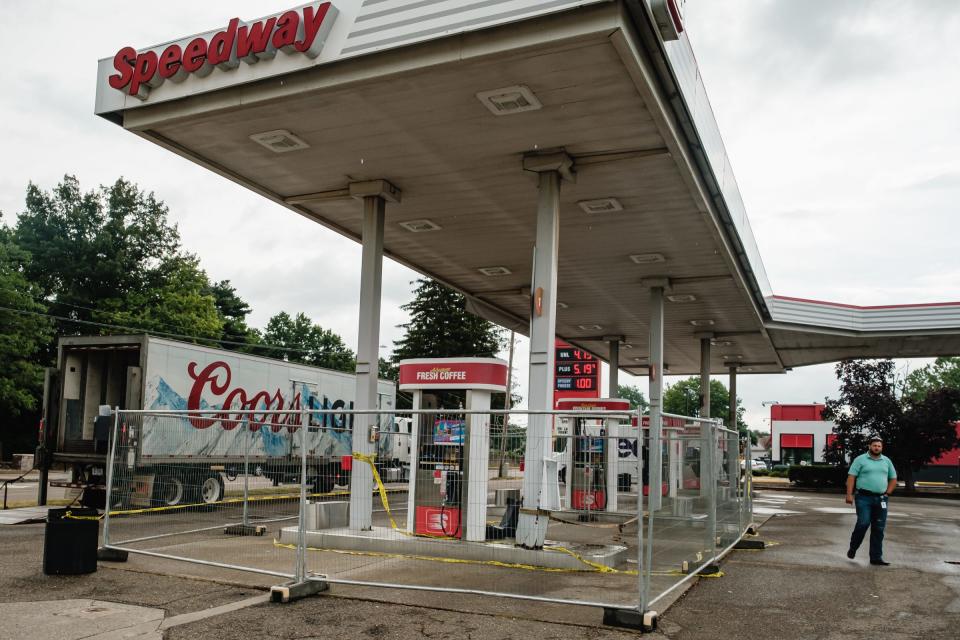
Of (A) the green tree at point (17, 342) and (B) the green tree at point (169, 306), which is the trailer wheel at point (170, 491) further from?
(B) the green tree at point (169, 306)

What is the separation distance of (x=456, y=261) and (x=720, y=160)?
7109 millimetres

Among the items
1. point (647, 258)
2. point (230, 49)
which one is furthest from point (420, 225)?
point (230, 49)

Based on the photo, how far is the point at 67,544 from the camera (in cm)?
898

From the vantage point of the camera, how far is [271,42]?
9.61 m

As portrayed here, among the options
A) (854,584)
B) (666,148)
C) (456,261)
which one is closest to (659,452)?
(854,584)

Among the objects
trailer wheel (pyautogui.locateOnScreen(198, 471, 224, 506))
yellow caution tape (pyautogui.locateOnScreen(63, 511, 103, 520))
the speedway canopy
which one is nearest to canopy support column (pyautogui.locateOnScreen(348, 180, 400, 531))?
the speedway canopy

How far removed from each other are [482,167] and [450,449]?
4.45 meters

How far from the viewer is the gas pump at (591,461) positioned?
36.1ft

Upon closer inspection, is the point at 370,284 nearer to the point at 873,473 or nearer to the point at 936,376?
the point at 873,473

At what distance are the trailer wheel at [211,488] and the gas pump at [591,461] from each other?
5919 millimetres

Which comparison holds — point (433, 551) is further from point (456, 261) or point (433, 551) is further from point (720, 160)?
point (456, 261)

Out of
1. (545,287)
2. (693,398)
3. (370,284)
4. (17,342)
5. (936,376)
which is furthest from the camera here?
(693,398)

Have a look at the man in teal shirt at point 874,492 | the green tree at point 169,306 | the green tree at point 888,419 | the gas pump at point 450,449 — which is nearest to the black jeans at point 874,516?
the man in teal shirt at point 874,492

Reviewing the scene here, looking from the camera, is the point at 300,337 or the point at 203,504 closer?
the point at 203,504
